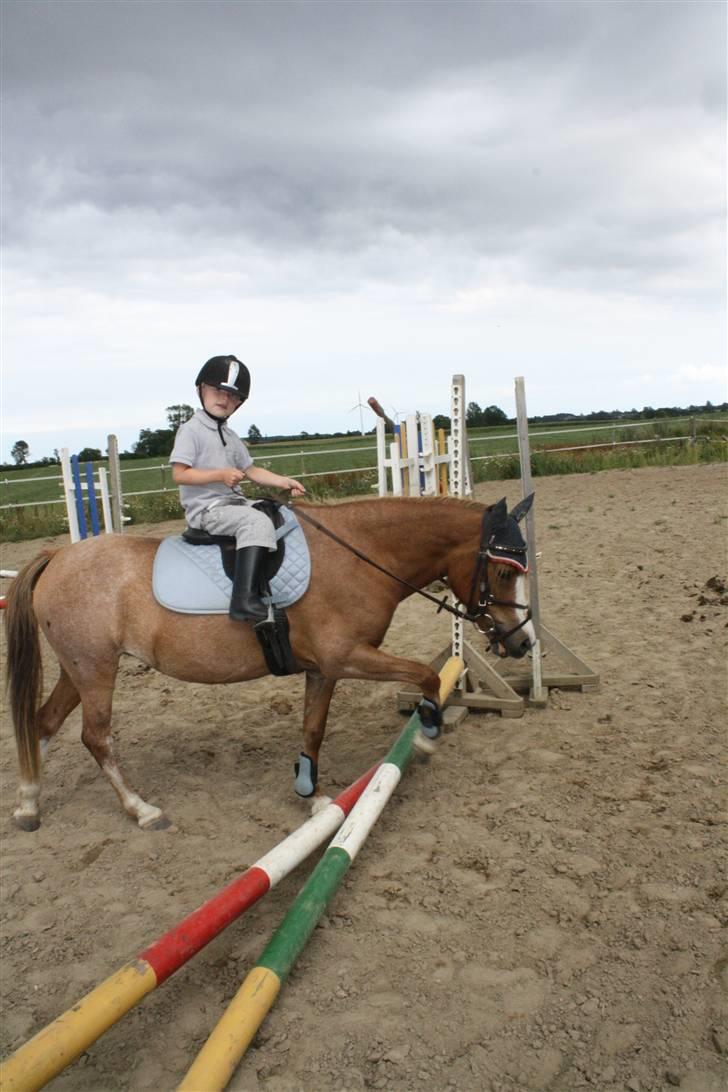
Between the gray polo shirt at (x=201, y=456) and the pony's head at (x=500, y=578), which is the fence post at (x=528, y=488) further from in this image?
the gray polo shirt at (x=201, y=456)

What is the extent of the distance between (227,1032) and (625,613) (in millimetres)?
6440

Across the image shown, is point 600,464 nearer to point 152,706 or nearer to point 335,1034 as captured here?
point 152,706

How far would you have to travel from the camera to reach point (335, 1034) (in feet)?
8.55

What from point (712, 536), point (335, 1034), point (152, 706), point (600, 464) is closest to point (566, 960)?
point (335, 1034)

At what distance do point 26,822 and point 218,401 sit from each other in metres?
2.74

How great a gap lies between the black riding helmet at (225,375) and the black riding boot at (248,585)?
3.07 feet

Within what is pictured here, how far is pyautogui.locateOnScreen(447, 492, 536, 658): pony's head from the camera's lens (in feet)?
13.8

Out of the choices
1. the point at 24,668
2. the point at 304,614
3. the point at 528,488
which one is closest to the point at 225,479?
the point at 304,614

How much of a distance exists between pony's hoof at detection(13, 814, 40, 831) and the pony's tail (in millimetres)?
219

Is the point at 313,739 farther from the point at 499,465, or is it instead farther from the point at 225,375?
the point at 499,465

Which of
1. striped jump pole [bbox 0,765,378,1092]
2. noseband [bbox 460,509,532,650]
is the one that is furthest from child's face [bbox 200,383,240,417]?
striped jump pole [bbox 0,765,378,1092]

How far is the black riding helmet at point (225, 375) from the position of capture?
13.7 ft

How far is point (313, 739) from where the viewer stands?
14.5ft

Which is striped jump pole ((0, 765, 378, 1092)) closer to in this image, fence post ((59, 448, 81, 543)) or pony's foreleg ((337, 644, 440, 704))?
pony's foreleg ((337, 644, 440, 704))
